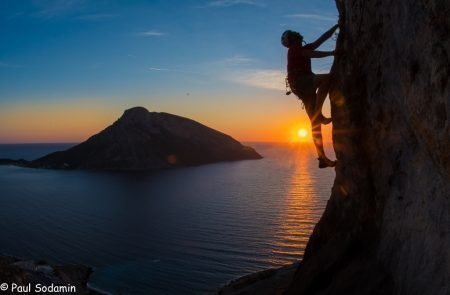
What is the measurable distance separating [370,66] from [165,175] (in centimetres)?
15927

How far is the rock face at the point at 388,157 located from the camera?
26.6 ft

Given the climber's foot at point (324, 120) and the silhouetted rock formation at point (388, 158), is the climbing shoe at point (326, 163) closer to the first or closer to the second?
the silhouetted rock formation at point (388, 158)

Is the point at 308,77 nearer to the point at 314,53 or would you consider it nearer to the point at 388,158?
the point at 314,53

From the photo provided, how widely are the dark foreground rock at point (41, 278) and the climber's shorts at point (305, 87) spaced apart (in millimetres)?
13968

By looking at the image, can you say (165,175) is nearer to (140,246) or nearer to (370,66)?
(140,246)

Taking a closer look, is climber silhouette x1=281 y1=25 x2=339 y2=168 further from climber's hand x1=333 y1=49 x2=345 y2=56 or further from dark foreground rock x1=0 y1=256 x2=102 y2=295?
dark foreground rock x1=0 y1=256 x2=102 y2=295

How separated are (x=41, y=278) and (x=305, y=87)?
92.7 feet

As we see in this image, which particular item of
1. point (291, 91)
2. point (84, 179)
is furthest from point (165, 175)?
point (291, 91)

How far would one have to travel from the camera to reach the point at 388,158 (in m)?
11.8

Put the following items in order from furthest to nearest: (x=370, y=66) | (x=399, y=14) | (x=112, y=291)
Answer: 1. (x=112, y=291)
2. (x=370, y=66)
3. (x=399, y=14)

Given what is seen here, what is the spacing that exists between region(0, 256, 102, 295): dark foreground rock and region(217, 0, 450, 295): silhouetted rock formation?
12569 millimetres

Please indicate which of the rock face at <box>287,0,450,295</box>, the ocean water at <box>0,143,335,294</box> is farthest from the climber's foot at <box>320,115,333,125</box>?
the ocean water at <box>0,143,335,294</box>

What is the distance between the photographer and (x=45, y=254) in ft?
188

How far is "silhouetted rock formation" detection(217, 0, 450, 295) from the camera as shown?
8.12 metres
